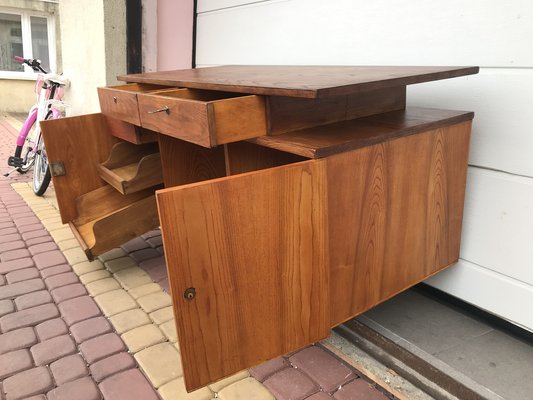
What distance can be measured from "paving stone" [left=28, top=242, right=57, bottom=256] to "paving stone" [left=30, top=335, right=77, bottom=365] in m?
1.01

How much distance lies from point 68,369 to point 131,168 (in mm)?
1126

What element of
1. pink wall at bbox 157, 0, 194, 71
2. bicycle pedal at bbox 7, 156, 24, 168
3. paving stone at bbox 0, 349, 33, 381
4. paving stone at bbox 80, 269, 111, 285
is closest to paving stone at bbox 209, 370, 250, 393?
paving stone at bbox 0, 349, 33, 381

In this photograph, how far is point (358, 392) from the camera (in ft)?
5.29

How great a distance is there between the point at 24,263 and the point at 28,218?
83cm

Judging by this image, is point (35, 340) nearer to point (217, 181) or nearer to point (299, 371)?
point (299, 371)

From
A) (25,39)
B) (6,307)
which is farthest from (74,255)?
(25,39)

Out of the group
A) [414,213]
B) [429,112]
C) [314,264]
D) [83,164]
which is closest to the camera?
[314,264]

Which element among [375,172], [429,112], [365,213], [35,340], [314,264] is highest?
[429,112]

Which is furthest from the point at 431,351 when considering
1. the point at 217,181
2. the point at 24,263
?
the point at 24,263

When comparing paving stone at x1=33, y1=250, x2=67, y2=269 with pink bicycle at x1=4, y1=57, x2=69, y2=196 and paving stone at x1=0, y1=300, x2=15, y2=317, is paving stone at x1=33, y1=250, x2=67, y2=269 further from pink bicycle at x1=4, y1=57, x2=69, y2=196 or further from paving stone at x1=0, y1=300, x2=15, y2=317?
pink bicycle at x1=4, y1=57, x2=69, y2=196

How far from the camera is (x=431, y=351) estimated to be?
1778 mm

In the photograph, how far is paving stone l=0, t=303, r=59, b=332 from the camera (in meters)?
2.02

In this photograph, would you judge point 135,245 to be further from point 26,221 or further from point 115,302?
point 26,221

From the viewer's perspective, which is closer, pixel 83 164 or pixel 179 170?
pixel 179 170
